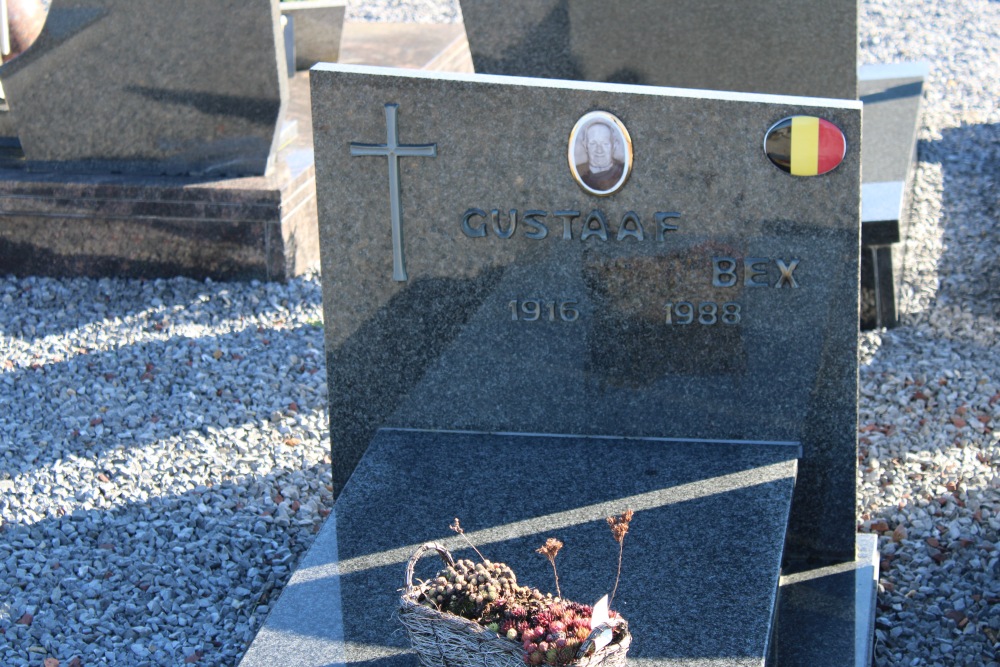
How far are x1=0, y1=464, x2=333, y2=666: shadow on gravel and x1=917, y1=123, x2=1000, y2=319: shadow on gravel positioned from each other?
3508 millimetres

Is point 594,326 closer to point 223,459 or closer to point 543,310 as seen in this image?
point 543,310

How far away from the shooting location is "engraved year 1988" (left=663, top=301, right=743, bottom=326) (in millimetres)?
4070

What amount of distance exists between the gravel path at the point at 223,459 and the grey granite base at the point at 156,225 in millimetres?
133

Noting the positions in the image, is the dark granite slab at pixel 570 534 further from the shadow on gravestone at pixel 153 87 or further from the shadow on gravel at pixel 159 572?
the shadow on gravestone at pixel 153 87

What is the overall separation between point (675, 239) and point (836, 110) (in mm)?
639

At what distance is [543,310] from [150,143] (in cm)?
338

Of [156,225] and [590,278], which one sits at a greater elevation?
[590,278]

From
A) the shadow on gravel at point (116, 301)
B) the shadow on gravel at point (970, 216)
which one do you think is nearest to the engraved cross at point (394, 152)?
the shadow on gravel at point (116, 301)

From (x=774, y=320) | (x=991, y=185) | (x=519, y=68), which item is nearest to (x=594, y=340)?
(x=774, y=320)

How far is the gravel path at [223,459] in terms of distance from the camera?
408 cm

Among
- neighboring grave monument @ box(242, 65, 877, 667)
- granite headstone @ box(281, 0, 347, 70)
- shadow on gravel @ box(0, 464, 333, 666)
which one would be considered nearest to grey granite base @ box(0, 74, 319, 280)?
shadow on gravel @ box(0, 464, 333, 666)

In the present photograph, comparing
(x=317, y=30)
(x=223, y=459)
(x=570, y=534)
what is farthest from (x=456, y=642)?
(x=317, y=30)

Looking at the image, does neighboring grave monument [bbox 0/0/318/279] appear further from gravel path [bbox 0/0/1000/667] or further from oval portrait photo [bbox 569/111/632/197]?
oval portrait photo [bbox 569/111/632/197]

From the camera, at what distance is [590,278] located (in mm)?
4137
